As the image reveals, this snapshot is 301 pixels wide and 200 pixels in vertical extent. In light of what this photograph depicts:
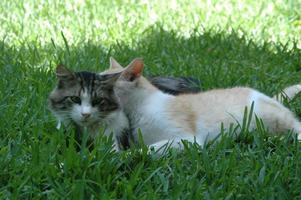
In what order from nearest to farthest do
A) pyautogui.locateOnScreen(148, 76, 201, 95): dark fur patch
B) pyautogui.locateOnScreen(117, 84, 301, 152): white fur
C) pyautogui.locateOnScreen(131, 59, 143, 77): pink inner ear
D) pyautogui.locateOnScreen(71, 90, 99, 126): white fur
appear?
pyautogui.locateOnScreen(71, 90, 99, 126): white fur
pyautogui.locateOnScreen(117, 84, 301, 152): white fur
pyautogui.locateOnScreen(131, 59, 143, 77): pink inner ear
pyautogui.locateOnScreen(148, 76, 201, 95): dark fur patch

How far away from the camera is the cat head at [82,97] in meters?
4.80

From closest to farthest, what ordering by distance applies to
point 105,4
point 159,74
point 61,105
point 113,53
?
point 61,105 → point 159,74 → point 113,53 → point 105,4

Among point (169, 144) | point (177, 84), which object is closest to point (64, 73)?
point (169, 144)

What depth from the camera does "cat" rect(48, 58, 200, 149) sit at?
189 inches

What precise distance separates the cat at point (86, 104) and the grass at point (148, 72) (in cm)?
17

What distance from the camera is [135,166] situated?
4.34 metres

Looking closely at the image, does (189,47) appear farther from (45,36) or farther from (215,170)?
(215,170)

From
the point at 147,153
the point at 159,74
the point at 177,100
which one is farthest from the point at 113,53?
the point at 147,153

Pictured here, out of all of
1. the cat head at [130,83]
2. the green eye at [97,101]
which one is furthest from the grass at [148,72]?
the cat head at [130,83]

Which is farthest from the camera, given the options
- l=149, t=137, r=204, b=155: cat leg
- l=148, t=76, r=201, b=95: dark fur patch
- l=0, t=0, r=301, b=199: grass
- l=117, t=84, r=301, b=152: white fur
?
l=148, t=76, r=201, b=95: dark fur patch

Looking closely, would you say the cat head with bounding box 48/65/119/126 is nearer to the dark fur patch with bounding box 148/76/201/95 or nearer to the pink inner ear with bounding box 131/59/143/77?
the pink inner ear with bounding box 131/59/143/77

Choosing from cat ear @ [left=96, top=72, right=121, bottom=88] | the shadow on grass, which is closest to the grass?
the shadow on grass

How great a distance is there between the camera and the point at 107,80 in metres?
4.92

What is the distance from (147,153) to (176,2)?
5.34 m
